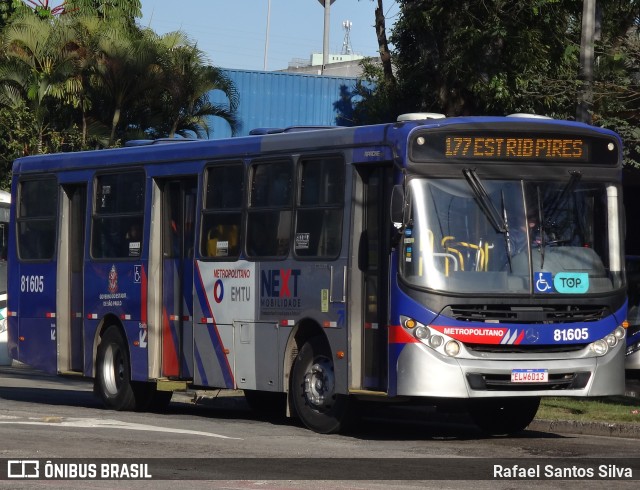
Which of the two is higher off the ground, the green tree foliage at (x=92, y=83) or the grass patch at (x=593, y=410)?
the green tree foliage at (x=92, y=83)

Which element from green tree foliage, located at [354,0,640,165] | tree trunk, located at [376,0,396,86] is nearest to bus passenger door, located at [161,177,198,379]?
green tree foliage, located at [354,0,640,165]

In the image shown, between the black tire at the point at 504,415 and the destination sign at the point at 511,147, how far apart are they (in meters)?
2.61

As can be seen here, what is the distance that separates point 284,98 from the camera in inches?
1741

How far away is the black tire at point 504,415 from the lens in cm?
1484

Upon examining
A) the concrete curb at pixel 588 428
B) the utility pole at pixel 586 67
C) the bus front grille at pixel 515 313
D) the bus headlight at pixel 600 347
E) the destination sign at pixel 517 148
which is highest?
the utility pole at pixel 586 67

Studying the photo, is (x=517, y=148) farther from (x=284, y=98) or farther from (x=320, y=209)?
(x=284, y=98)

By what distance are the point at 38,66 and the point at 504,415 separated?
19540 mm

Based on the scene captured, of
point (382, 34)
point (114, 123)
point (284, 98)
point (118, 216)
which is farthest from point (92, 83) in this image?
point (118, 216)

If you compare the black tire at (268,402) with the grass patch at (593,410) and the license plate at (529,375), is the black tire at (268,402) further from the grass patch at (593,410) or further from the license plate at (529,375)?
the license plate at (529,375)

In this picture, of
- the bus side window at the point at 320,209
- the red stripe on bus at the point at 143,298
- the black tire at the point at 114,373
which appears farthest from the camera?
the black tire at the point at 114,373

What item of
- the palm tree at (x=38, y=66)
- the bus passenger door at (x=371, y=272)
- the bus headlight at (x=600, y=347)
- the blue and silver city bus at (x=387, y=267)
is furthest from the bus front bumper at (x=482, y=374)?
the palm tree at (x=38, y=66)

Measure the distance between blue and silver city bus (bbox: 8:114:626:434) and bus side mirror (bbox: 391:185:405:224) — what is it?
13 millimetres

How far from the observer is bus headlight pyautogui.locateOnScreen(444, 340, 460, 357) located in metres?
13.2

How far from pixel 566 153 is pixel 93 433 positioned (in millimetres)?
5522
